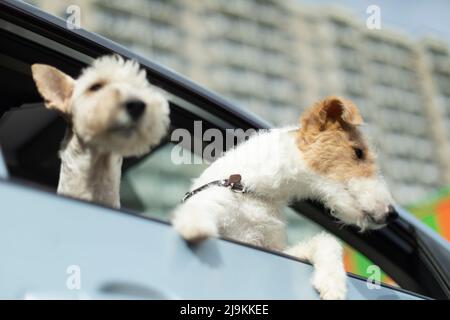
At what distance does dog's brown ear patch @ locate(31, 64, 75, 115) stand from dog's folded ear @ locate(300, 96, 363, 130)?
0.97 metres

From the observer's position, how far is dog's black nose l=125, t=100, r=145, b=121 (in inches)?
63.9

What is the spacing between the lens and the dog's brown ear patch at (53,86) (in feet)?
5.96

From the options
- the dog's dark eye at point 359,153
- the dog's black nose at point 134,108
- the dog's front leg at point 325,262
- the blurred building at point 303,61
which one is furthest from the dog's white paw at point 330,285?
the blurred building at point 303,61

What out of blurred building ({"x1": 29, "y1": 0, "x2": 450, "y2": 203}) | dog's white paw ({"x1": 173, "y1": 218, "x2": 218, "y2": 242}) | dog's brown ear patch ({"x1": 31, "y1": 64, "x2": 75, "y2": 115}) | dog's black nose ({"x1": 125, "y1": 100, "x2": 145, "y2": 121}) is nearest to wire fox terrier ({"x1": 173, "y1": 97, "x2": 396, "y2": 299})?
dog's white paw ({"x1": 173, "y1": 218, "x2": 218, "y2": 242})

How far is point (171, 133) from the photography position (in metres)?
2.60

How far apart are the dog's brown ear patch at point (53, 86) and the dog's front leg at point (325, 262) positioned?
955 mm

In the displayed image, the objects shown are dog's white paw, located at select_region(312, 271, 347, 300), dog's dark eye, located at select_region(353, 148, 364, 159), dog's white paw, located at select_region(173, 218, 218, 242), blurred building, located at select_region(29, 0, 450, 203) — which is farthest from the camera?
blurred building, located at select_region(29, 0, 450, 203)

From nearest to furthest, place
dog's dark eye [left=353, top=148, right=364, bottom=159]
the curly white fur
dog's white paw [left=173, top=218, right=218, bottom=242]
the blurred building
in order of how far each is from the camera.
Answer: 1. dog's white paw [left=173, top=218, right=218, bottom=242]
2. the curly white fur
3. dog's dark eye [left=353, top=148, right=364, bottom=159]
4. the blurred building

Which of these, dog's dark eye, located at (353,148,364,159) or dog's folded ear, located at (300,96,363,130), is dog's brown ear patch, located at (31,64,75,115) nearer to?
dog's folded ear, located at (300,96,363,130)

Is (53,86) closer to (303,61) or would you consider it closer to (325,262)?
(325,262)

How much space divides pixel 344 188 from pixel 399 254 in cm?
75

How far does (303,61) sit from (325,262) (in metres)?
65.3

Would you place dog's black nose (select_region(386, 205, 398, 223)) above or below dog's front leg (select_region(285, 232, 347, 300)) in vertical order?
above

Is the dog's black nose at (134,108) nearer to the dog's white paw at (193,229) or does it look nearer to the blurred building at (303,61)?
the dog's white paw at (193,229)
